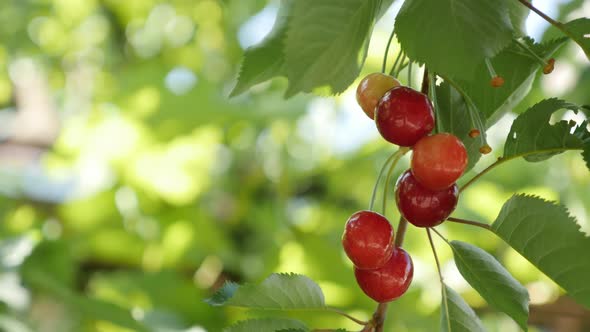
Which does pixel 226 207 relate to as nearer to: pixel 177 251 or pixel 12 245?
pixel 177 251

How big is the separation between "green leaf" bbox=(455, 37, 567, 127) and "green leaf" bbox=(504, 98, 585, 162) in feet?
0.08

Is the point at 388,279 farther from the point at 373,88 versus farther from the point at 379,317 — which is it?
the point at 373,88

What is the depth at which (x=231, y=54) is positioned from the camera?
171cm

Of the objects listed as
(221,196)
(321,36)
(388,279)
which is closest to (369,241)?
(388,279)

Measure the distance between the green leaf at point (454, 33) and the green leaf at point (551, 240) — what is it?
0.31 ft

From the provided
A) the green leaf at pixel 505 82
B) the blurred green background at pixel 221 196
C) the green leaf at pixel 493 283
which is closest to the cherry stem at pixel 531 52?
the green leaf at pixel 505 82

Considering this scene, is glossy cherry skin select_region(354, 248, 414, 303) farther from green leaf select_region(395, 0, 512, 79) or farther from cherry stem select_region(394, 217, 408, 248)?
green leaf select_region(395, 0, 512, 79)

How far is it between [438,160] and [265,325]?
16cm

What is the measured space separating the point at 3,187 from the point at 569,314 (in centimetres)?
118

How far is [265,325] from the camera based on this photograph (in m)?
0.44

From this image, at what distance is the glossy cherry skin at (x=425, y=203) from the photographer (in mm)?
390

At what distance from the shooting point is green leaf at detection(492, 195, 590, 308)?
35 cm

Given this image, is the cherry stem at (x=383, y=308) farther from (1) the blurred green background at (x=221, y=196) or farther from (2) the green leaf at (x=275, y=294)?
(1) the blurred green background at (x=221, y=196)

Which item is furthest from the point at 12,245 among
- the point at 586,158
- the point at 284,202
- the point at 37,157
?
the point at 37,157
